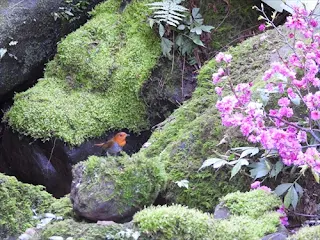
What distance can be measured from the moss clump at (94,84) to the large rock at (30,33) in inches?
8.7

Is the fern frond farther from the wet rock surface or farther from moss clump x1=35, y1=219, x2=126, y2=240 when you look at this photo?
moss clump x1=35, y1=219, x2=126, y2=240

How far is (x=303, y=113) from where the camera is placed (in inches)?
150

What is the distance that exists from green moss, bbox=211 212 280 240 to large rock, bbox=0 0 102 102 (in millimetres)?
3336

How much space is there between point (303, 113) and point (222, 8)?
223 cm

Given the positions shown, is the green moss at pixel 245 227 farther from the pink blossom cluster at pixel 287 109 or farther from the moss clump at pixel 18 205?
the moss clump at pixel 18 205

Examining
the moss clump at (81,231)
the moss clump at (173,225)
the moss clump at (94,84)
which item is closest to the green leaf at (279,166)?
the moss clump at (173,225)

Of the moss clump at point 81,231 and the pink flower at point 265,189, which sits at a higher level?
the moss clump at point 81,231

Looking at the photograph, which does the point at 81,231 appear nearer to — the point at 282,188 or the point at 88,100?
the point at 282,188

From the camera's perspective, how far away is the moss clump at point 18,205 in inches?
130

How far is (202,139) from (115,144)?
104cm

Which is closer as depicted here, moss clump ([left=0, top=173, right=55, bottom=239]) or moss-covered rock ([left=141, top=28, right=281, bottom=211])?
moss clump ([left=0, top=173, right=55, bottom=239])

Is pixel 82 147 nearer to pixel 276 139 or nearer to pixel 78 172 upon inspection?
pixel 78 172

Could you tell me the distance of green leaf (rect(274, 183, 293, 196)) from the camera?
3.42 metres

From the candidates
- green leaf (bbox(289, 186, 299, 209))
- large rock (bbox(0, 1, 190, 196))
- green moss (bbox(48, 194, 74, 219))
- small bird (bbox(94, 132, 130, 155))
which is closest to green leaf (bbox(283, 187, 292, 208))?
green leaf (bbox(289, 186, 299, 209))
